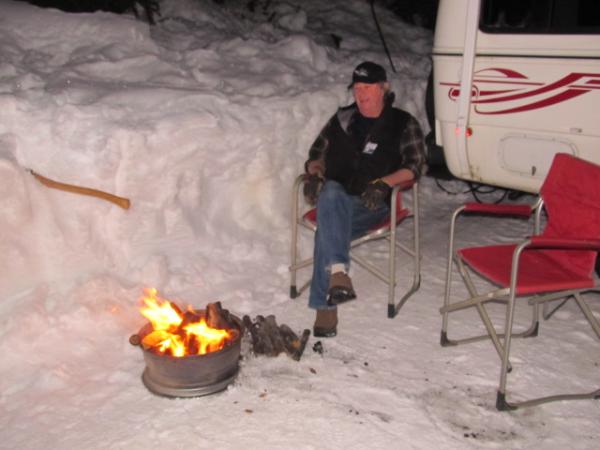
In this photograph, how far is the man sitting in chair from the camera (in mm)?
3844

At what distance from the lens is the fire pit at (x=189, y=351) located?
3131mm

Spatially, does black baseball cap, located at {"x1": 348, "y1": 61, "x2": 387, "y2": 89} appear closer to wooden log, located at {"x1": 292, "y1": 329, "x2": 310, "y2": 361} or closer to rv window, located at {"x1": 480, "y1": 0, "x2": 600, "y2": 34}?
rv window, located at {"x1": 480, "y1": 0, "x2": 600, "y2": 34}

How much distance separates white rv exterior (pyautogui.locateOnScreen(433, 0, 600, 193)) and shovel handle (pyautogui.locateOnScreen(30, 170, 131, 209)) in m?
2.46

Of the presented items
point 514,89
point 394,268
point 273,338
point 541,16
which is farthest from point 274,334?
point 541,16

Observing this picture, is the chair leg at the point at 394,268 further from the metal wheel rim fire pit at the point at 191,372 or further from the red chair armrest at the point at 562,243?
the metal wheel rim fire pit at the point at 191,372

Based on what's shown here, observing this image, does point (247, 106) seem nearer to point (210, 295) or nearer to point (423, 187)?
point (210, 295)

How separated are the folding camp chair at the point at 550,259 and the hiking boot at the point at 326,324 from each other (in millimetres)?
638

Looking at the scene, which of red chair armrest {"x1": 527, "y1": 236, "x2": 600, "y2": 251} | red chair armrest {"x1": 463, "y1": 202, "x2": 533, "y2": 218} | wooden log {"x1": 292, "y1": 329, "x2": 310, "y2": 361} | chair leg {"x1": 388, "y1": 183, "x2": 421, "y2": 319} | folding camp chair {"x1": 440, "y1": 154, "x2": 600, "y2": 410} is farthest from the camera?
chair leg {"x1": 388, "y1": 183, "x2": 421, "y2": 319}

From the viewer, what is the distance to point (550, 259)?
3.62 meters

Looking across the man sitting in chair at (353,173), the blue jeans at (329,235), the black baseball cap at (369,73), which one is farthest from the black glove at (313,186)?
the black baseball cap at (369,73)

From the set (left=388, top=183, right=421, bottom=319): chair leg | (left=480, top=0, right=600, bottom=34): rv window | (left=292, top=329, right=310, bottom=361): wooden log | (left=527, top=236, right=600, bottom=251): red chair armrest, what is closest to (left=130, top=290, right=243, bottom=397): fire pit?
(left=292, top=329, right=310, bottom=361): wooden log

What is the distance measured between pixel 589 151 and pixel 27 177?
11.8 feet

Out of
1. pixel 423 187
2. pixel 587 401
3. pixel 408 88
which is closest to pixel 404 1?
pixel 408 88

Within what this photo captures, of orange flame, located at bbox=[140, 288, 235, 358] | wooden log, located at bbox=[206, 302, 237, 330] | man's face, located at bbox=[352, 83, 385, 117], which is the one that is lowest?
orange flame, located at bbox=[140, 288, 235, 358]
